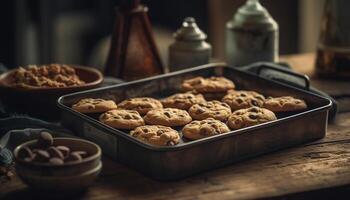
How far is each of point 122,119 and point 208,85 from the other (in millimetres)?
308

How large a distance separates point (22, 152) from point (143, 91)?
19.9 inches

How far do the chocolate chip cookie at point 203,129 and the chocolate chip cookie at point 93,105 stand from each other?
0.66 feet

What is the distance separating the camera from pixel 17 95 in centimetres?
171

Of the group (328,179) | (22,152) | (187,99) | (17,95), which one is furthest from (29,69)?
(328,179)

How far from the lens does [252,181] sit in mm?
1422

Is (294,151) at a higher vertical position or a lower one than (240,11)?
lower

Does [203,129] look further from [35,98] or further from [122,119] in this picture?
[35,98]

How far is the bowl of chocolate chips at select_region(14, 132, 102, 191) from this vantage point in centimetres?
A: 128

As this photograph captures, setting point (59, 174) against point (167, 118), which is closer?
point (59, 174)

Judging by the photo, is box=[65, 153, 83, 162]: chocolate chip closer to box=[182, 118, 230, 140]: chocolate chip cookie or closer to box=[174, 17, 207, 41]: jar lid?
box=[182, 118, 230, 140]: chocolate chip cookie

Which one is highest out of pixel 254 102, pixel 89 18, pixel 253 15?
pixel 253 15

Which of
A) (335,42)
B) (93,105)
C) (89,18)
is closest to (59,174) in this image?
(93,105)

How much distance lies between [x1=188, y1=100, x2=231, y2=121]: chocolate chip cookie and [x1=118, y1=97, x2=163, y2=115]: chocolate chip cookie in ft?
0.27

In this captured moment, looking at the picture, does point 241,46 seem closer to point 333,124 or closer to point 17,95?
point 333,124
